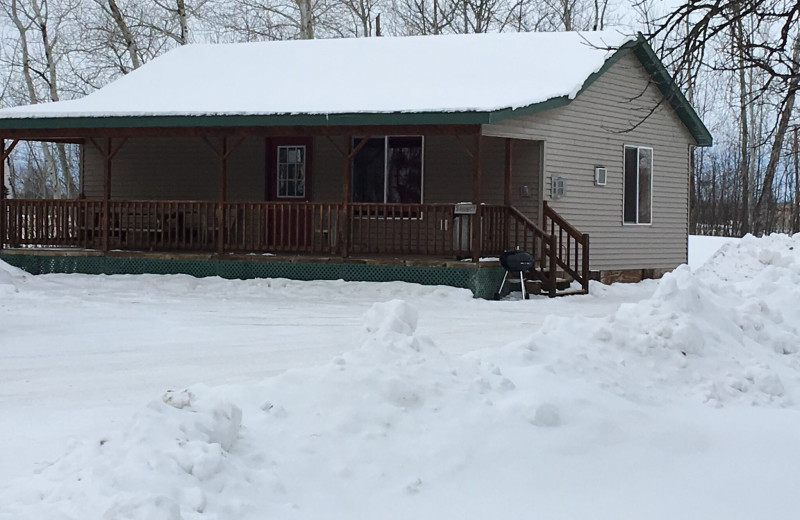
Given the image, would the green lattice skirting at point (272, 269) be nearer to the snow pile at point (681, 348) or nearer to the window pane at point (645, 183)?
the window pane at point (645, 183)

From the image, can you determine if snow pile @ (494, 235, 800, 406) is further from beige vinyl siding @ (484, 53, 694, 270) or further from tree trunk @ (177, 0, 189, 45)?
tree trunk @ (177, 0, 189, 45)

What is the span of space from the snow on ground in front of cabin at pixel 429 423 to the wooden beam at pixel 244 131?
20.6 ft

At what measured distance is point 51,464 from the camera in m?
5.73

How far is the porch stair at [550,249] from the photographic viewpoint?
56.9ft

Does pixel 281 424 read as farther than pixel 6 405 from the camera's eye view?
No

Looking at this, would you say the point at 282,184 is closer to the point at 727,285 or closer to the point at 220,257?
the point at 220,257

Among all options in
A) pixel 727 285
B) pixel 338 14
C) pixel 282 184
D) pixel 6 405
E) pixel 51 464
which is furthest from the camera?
pixel 338 14

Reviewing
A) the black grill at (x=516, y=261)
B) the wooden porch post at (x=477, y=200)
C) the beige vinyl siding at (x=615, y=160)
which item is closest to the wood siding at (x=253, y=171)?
the beige vinyl siding at (x=615, y=160)

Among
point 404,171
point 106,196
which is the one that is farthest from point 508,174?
point 106,196

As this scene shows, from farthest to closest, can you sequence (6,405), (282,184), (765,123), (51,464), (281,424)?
(765,123) < (282,184) < (6,405) < (281,424) < (51,464)

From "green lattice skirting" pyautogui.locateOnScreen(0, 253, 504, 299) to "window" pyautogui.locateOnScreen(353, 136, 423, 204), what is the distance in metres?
1.98

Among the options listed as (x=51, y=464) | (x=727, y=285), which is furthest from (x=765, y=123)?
(x=51, y=464)

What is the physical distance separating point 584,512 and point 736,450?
5.71ft

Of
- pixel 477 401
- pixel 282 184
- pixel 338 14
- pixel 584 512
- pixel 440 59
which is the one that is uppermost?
pixel 338 14
